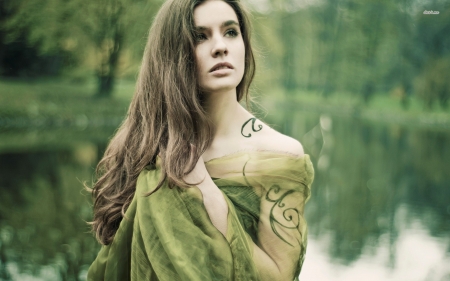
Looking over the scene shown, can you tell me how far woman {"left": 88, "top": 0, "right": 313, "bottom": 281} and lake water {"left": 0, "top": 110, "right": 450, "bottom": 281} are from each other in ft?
8.11

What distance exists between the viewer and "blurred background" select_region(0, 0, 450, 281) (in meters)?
4.18

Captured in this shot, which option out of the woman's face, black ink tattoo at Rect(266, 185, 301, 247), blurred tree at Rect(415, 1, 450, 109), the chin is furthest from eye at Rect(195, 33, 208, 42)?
blurred tree at Rect(415, 1, 450, 109)

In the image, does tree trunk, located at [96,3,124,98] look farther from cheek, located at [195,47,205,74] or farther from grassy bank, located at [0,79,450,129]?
cheek, located at [195,47,205,74]

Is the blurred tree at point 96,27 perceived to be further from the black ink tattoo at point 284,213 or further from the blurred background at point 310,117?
the black ink tattoo at point 284,213

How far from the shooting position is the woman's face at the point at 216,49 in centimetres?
112

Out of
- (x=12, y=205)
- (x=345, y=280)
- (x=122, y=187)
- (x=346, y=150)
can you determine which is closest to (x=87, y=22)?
(x=346, y=150)

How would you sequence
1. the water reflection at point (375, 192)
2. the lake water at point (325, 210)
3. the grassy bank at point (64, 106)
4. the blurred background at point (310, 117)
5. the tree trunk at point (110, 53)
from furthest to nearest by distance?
the tree trunk at point (110, 53) → the grassy bank at point (64, 106) → the water reflection at point (375, 192) → the blurred background at point (310, 117) → the lake water at point (325, 210)

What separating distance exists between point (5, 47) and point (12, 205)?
5903 millimetres

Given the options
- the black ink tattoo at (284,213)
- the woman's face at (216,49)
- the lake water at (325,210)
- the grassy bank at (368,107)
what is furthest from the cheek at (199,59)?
the grassy bank at (368,107)

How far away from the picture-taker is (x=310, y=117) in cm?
1717

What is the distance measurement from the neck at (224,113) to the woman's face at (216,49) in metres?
0.04

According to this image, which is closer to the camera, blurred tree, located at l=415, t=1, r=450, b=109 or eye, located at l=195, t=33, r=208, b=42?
eye, located at l=195, t=33, r=208, b=42

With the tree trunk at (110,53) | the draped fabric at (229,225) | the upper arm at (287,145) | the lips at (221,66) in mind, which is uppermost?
the tree trunk at (110,53)

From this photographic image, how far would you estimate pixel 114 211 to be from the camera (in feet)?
3.91
